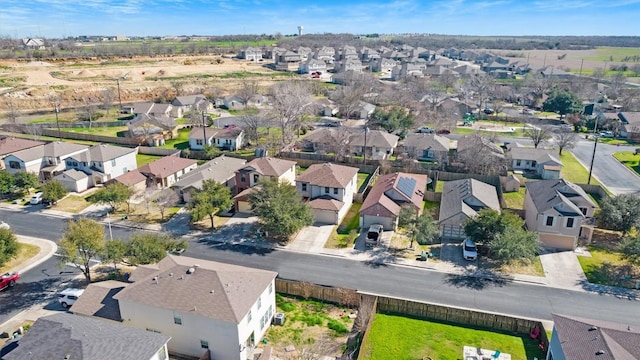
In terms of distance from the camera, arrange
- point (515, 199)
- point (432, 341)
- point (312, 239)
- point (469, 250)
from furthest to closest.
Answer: point (515, 199)
point (312, 239)
point (469, 250)
point (432, 341)

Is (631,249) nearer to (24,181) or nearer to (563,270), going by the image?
(563,270)

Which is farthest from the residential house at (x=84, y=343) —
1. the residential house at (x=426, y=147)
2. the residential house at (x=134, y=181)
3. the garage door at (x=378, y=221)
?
the residential house at (x=426, y=147)

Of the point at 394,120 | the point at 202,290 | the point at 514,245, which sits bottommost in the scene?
the point at 514,245

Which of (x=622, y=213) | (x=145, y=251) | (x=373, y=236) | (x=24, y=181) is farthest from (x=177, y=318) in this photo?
(x=622, y=213)

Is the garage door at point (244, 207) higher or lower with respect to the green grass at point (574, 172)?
lower

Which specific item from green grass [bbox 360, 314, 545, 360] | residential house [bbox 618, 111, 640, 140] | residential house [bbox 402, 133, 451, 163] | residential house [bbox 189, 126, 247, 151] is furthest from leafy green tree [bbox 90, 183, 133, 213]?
residential house [bbox 618, 111, 640, 140]

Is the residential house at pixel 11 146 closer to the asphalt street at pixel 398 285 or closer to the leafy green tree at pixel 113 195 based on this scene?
the leafy green tree at pixel 113 195

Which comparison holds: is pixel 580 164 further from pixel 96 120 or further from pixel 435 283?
pixel 96 120

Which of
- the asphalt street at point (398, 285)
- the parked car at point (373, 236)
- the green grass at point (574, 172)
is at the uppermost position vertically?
the green grass at point (574, 172)
